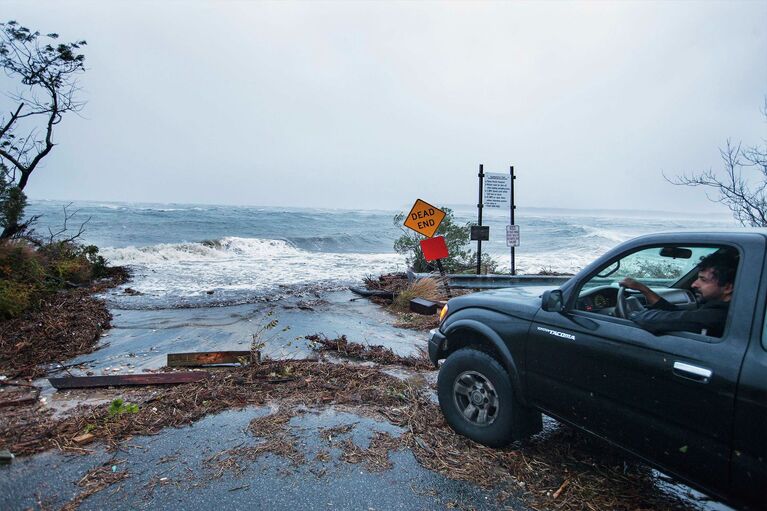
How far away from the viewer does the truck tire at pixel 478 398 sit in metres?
3.53

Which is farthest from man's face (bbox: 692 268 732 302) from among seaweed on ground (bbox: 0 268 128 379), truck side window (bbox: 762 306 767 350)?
seaweed on ground (bbox: 0 268 128 379)

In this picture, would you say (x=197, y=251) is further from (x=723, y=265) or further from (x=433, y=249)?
(x=723, y=265)

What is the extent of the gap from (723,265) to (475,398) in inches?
77.1

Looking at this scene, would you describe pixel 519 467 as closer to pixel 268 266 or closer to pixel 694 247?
pixel 694 247

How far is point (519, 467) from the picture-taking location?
343cm

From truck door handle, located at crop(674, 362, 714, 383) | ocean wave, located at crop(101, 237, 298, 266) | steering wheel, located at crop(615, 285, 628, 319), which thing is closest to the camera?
truck door handle, located at crop(674, 362, 714, 383)

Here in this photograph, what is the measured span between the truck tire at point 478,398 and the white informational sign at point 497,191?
8.53 meters

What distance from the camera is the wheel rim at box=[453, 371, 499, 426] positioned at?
3674 millimetres

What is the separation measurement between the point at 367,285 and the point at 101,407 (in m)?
7.89

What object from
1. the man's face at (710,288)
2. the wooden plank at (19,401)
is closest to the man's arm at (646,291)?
the man's face at (710,288)

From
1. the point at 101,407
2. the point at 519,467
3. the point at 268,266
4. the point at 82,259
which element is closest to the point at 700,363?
the point at 519,467

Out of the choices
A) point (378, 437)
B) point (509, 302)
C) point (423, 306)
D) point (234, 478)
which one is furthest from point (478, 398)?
point (423, 306)

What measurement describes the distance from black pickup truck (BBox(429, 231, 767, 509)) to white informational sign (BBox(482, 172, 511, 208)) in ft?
26.3

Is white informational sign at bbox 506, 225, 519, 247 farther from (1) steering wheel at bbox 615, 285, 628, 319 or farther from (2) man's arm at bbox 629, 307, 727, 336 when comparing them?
(2) man's arm at bbox 629, 307, 727, 336
